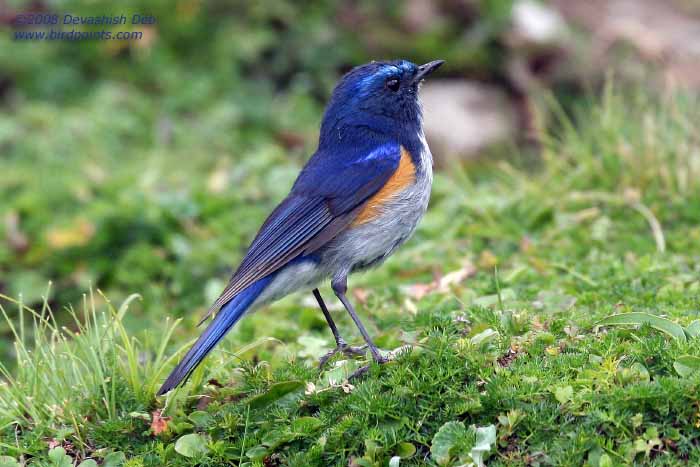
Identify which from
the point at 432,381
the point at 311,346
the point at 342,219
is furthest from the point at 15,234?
the point at 432,381

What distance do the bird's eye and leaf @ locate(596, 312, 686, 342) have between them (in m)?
1.77

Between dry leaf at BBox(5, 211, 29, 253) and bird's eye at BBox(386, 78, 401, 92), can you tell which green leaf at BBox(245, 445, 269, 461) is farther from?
dry leaf at BBox(5, 211, 29, 253)

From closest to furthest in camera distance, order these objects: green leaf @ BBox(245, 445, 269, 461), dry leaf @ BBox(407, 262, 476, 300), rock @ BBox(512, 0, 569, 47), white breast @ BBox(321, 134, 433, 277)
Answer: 1. green leaf @ BBox(245, 445, 269, 461)
2. white breast @ BBox(321, 134, 433, 277)
3. dry leaf @ BBox(407, 262, 476, 300)
4. rock @ BBox(512, 0, 569, 47)

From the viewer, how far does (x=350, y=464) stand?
142 inches

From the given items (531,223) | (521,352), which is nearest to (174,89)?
(531,223)

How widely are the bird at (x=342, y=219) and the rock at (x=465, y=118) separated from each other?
4484 mm

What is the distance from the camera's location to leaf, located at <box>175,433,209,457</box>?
3754 millimetres

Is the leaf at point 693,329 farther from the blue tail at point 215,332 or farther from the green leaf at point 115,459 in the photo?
the green leaf at point 115,459

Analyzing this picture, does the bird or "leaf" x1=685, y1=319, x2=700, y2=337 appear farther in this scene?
the bird

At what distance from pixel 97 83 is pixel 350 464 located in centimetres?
683

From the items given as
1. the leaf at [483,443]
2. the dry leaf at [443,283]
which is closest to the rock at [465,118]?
the dry leaf at [443,283]

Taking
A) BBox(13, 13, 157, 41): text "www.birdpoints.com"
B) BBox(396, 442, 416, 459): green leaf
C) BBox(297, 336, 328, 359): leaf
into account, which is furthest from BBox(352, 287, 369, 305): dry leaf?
BBox(13, 13, 157, 41): text "www.birdpoints.com"

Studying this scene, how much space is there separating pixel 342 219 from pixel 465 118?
17.4 ft

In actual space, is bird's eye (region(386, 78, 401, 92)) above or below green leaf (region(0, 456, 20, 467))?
above
